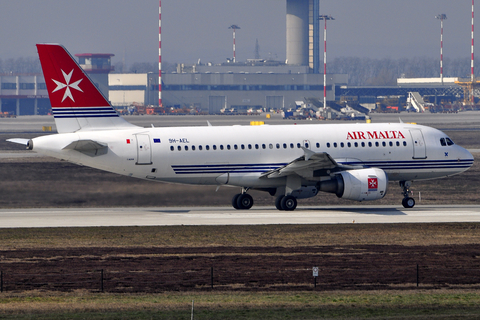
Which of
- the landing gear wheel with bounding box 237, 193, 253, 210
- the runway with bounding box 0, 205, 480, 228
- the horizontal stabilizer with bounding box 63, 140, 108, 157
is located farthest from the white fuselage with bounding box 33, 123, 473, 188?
the runway with bounding box 0, 205, 480, 228

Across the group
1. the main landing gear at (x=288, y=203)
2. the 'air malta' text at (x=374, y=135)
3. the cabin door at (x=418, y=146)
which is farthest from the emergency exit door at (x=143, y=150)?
the cabin door at (x=418, y=146)

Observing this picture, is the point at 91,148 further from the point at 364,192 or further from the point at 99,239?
the point at 364,192

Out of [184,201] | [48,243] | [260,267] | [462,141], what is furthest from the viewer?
[462,141]

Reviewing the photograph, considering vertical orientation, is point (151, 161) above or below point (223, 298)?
above

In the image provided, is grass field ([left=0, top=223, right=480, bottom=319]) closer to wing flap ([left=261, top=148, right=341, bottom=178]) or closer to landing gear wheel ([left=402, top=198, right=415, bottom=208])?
wing flap ([left=261, top=148, right=341, bottom=178])

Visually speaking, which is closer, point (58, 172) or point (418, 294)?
point (418, 294)

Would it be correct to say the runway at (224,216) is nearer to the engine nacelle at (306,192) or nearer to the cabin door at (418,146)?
the engine nacelle at (306,192)

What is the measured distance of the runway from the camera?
39.5 meters

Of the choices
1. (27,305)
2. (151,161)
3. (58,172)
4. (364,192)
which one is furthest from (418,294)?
(58,172)

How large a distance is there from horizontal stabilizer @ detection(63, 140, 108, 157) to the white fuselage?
21 cm

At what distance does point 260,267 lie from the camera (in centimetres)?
2759

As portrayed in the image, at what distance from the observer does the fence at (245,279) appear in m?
24.6

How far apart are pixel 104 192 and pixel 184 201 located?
17.2 ft

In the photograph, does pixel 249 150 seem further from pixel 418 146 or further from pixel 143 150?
pixel 418 146
